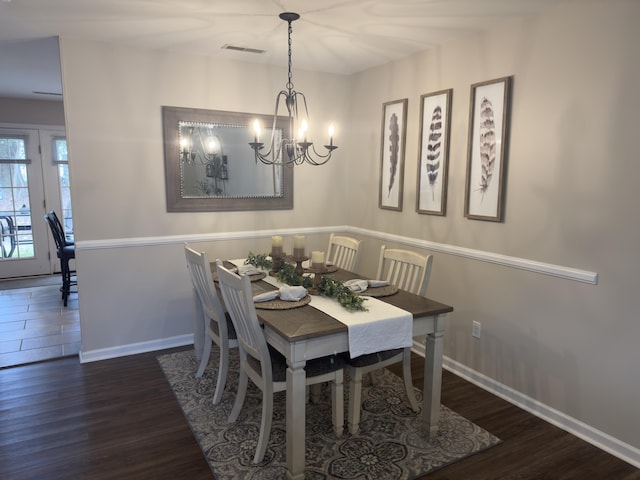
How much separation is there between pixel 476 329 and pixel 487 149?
4.09ft

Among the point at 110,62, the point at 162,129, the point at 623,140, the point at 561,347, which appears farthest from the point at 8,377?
the point at 623,140

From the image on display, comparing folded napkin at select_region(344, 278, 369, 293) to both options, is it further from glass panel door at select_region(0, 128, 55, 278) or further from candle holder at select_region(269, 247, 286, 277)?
glass panel door at select_region(0, 128, 55, 278)

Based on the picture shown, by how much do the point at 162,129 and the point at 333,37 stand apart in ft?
4.99

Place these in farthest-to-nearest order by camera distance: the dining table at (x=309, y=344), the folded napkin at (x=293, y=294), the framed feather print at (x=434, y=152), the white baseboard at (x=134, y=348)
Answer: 1. the white baseboard at (x=134, y=348)
2. the framed feather print at (x=434, y=152)
3. the folded napkin at (x=293, y=294)
4. the dining table at (x=309, y=344)

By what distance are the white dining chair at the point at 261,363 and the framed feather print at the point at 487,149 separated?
1.45 meters

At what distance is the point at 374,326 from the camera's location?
7.13 feet

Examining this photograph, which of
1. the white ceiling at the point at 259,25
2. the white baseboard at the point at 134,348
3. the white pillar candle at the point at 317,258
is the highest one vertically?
the white ceiling at the point at 259,25

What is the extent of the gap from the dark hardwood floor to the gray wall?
19 centimetres

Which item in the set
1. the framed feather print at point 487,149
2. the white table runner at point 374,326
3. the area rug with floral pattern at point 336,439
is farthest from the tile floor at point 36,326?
the framed feather print at point 487,149

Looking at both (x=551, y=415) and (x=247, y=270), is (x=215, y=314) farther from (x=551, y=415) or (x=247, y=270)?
(x=551, y=415)

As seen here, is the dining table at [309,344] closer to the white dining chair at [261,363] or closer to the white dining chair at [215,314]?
the white dining chair at [261,363]

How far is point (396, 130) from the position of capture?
3748mm

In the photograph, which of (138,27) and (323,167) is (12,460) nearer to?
(138,27)

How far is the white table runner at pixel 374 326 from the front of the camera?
214cm
